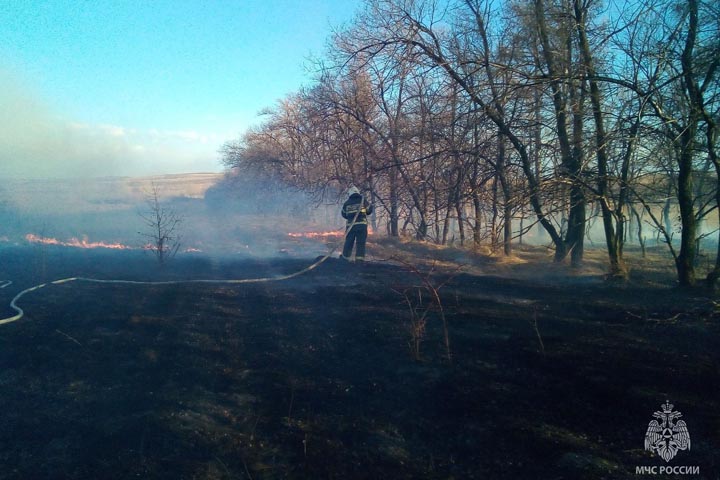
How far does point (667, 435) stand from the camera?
122 inches

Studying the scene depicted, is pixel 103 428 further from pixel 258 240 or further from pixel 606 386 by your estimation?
pixel 258 240

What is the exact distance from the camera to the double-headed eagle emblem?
9.70 feet

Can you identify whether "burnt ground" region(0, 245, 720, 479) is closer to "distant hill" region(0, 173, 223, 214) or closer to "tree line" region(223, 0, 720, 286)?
"tree line" region(223, 0, 720, 286)

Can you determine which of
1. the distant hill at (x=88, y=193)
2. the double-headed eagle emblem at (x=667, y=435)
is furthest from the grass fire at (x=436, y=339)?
the distant hill at (x=88, y=193)

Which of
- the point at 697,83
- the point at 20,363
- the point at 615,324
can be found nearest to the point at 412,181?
the point at 697,83

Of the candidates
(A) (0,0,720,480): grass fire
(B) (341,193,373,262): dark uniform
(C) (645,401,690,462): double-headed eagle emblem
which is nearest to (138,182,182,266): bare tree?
(A) (0,0,720,480): grass fire

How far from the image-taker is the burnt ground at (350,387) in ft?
9.77

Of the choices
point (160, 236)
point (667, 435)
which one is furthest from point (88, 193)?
point (667, 435)

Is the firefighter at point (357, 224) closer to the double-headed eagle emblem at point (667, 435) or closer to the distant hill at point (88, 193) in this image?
the double-headed eagle emblem at point (667, 435)

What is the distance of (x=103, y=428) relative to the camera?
3.39 metres

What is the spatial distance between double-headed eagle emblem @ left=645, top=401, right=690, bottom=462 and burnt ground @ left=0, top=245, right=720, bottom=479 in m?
0.07

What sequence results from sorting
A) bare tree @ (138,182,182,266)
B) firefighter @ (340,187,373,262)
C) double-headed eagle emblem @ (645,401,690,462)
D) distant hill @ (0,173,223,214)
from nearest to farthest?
double-headed eagle emblem @ (645,401,690,462) < bare tree @ (138,182,182,266) < firefighter @ (340,187,373,262) < distant hill @ (0,173,223,214)

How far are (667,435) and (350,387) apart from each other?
2.67m

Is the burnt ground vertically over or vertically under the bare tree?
under
